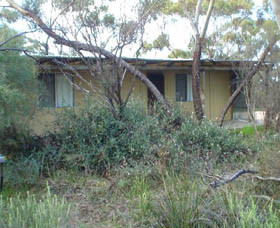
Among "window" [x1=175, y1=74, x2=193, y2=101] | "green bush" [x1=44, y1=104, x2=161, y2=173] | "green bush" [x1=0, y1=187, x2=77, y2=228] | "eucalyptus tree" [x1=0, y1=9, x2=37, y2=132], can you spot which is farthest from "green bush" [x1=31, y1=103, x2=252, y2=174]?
"window" [x1=175, y1=74, x2=193, y2=101]

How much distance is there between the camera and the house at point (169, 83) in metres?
12.9

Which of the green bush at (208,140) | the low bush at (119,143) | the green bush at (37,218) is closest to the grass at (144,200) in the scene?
the green bush at (37,218)

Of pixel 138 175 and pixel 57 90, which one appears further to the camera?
pixel 57 90

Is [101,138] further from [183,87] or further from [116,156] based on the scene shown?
[183,87]

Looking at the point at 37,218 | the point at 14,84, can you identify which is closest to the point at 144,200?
the point at 37,218

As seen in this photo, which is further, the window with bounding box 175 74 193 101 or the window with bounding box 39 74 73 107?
the window with bounding box 175 74 193 101

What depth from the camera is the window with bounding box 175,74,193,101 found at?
16719 millimetres

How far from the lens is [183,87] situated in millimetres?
16859

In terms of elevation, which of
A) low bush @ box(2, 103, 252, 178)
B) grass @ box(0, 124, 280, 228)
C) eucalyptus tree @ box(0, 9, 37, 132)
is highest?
eucalyptus tree @ box(0, 9, 37, 132)

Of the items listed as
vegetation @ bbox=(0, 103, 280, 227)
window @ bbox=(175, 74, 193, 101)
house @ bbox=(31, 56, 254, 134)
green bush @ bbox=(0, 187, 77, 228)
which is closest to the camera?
green bush @ bbox=(0, 187, 77, 228)

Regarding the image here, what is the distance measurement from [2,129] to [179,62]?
7.86 m

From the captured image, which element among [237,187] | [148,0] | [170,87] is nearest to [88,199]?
[237,187]

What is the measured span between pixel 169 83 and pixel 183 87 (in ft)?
2.30

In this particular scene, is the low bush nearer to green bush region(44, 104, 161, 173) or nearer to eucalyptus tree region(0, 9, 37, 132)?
green bush region(44, 104, 161, 173)
